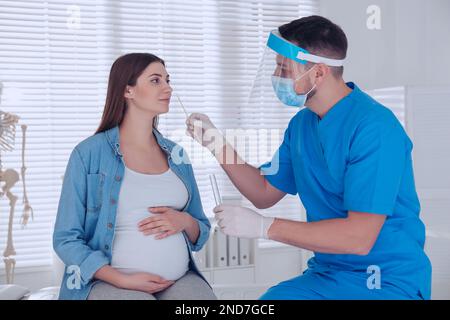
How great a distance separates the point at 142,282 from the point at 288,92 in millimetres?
583

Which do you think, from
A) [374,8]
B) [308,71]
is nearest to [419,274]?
[308,71]

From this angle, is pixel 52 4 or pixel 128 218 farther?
pixel 52 4

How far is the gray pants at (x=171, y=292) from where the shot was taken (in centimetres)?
118

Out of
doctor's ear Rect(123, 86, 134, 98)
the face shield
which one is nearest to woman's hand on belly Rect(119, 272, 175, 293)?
doctor's ear Rect(123, 86, 134, 98)

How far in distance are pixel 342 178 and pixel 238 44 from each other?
740 millimetres

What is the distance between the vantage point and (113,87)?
1290 millimetres

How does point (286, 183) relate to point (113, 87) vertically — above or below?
below

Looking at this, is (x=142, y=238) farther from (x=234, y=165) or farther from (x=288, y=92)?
(x=288, y=92)

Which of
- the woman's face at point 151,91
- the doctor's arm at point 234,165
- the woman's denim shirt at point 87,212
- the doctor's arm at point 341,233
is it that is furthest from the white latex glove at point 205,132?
the doctor's arm at point 341,233

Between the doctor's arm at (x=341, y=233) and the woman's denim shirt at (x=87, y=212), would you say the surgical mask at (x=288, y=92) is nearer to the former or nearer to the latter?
the doctor's arm at (x=341, y=233)

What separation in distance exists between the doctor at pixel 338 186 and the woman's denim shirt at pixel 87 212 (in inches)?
10.0
